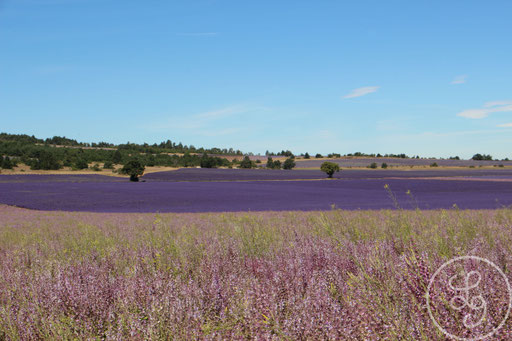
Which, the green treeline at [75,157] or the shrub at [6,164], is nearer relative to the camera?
the shrub at [6,164]

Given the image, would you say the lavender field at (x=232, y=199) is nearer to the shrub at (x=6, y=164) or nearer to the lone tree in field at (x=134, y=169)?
the lone tree in field at (x=134, y=169)

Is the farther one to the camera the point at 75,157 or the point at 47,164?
the point at 75,157

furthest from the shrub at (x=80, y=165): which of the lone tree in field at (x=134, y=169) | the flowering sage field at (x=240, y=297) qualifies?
the flowering sage field at (x=240, y=297)

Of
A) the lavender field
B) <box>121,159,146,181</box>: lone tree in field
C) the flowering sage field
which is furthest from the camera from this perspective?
<box>121,159,146,181</box>: lone tree in field

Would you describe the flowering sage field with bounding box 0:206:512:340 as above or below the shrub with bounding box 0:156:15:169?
below

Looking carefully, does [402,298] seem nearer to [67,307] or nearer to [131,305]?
[131,305]
